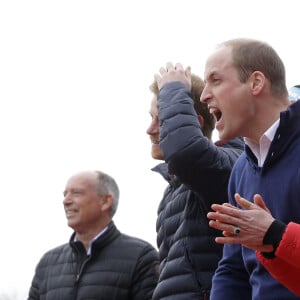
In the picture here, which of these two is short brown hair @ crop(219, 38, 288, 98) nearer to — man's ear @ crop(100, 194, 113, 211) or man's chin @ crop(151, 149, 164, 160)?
man's chin @ crop(151, 149, 164, 160)

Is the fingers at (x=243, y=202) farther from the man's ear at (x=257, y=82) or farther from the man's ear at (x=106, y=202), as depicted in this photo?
the man's ear at (x=106, y=202)

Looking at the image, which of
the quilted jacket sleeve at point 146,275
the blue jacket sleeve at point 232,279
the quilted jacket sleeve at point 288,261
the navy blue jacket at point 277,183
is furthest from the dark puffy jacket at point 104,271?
the quilted jacket sleeve at point 288,261

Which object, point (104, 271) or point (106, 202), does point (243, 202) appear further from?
point (106, 202)

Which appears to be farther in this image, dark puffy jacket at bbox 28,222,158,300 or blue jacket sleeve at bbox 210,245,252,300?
dark puffy jacket at bbox 28,222,158,300

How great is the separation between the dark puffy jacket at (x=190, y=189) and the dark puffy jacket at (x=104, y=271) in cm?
169

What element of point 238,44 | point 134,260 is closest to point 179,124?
point 238,44

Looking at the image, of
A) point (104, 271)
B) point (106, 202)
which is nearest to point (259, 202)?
point (104, 271)

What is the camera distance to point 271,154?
143 inches

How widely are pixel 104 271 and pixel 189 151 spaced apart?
7.87 feet

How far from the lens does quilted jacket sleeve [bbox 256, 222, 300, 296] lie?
325 centimetres

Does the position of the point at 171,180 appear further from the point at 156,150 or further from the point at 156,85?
the point at 156,85

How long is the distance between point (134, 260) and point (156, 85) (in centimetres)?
186

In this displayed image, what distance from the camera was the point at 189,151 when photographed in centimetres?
446

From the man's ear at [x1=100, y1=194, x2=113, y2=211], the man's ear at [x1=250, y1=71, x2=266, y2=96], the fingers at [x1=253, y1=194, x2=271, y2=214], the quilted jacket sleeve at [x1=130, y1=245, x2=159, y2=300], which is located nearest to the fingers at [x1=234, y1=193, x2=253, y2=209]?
the fingers at [x1=253, y1=194, x2=271, y2=214]
